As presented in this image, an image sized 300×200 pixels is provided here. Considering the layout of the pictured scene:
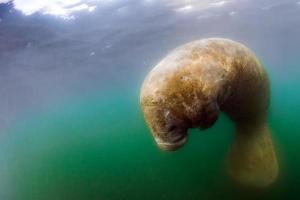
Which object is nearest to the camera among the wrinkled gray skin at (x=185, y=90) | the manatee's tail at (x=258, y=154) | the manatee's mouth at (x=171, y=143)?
the wrinkled gray skin at (x=185, y=90)

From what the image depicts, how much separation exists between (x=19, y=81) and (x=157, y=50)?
15.1 metres

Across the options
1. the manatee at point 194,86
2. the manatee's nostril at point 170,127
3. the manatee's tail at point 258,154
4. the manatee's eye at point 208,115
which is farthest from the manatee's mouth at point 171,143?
the manatee's tail at point 258,154

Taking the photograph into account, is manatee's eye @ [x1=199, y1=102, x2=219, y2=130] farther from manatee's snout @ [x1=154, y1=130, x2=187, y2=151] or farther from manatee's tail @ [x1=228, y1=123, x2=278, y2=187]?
manatee's tail @ [x1=228, y1=123, x2=278, y2=187]

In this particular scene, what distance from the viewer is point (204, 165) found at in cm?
985

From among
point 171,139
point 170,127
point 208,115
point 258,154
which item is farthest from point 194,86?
point 258,154

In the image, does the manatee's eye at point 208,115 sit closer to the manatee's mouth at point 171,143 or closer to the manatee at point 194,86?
the manatee at point 194,86

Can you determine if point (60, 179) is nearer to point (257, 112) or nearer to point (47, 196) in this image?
point (47, 196)

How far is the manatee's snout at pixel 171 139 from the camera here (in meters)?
3.30

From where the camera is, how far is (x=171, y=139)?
10.9ft

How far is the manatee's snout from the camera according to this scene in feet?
10.8

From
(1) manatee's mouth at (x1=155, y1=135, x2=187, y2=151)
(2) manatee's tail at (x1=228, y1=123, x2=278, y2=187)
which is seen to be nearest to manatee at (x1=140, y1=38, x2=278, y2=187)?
(1) manatee's mouth at (x1=155, y1=135, x2=187, y2=151)

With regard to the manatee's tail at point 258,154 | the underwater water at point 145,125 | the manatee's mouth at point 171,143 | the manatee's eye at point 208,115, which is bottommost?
the underwater water at point 145,125

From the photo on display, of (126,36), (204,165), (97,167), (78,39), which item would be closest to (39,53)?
(78,39)

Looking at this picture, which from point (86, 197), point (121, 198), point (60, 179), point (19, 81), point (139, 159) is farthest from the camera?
point (19, 81)
